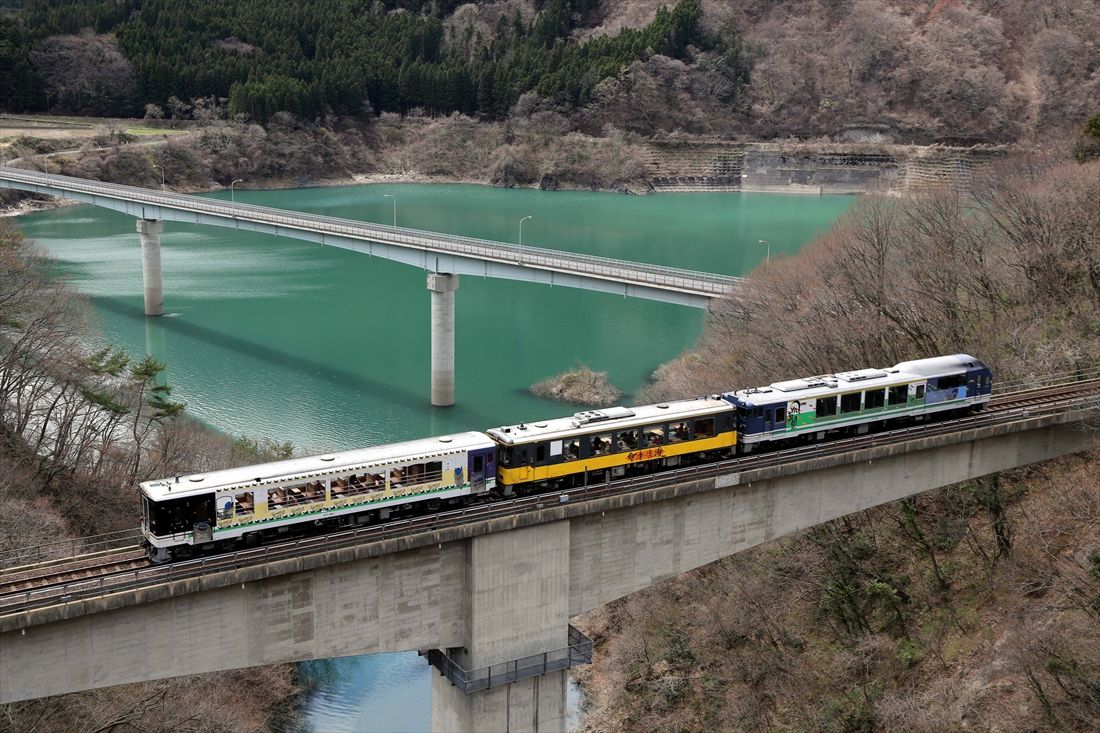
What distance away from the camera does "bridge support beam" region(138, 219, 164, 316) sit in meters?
72.9

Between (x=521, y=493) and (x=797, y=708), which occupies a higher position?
(x=521, y=493)

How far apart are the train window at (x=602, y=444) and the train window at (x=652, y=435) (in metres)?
0.94

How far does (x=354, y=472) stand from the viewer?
77.9ft

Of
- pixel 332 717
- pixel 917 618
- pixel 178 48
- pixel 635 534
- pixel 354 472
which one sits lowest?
pixel 332 717

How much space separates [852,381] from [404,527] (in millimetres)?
13339

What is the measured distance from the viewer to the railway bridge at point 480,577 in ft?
67.4

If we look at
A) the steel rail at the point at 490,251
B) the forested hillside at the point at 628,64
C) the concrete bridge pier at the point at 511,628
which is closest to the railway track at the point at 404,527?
the concrete bridge pier at the point at 511,628

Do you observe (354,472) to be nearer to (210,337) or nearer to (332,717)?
(332,717)

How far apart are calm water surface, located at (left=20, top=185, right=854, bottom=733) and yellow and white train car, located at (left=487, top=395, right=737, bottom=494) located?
9255 millimetres

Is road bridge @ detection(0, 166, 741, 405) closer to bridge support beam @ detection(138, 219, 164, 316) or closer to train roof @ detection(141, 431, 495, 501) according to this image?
bridge support beam @ detection(138, 219, 164, 316)

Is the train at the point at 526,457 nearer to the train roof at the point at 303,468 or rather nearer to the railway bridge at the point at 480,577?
the train roof at the point at 303,468

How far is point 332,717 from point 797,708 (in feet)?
40.8

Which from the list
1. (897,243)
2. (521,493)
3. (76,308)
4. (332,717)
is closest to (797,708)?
(521,493)

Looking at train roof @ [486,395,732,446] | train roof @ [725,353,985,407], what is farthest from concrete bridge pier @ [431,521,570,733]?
train roof @ [725,353,985,407]
